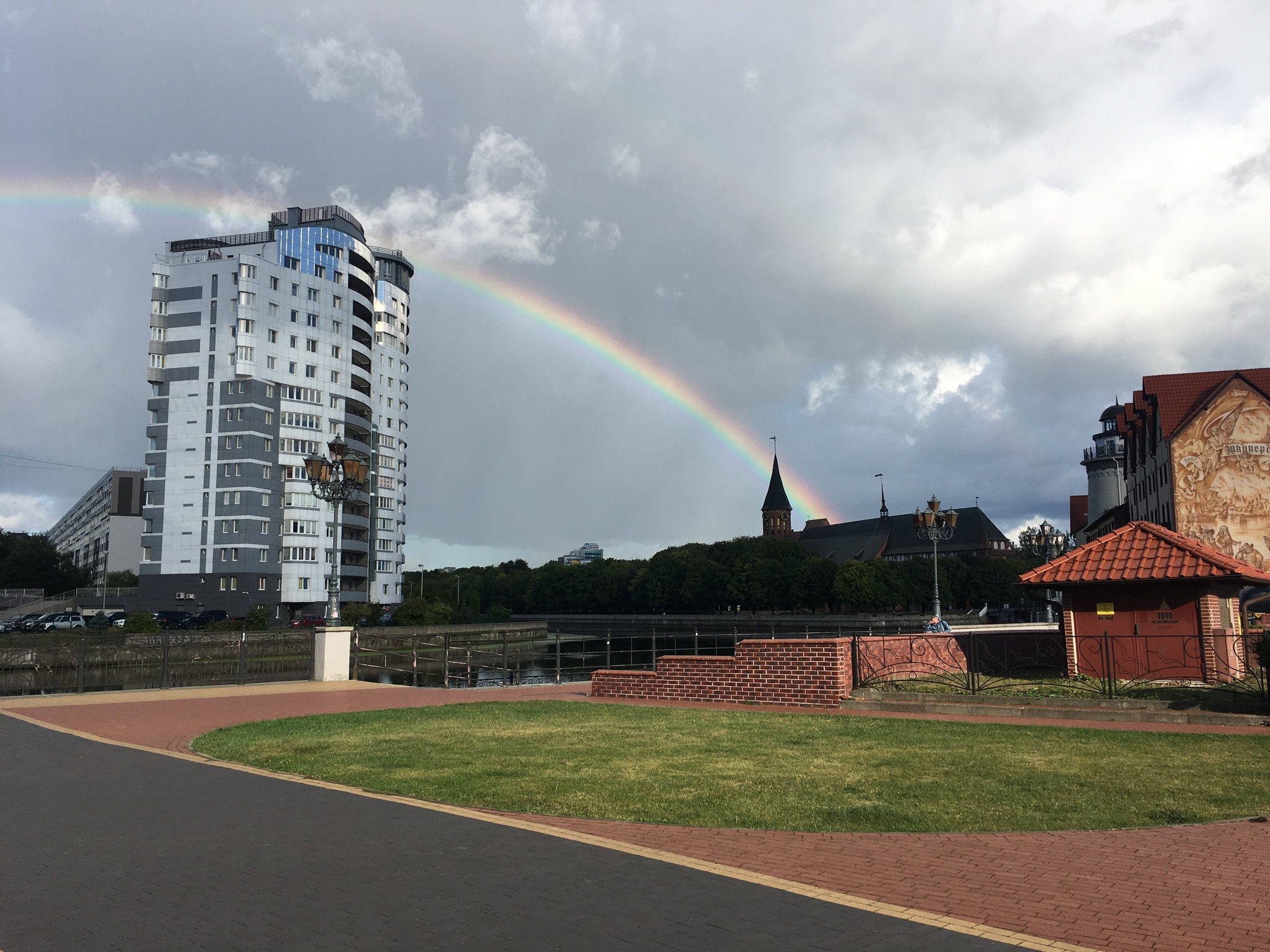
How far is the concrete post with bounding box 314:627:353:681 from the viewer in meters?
22.5

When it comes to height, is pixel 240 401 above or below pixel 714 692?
above

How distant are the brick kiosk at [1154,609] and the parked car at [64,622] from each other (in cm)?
5537

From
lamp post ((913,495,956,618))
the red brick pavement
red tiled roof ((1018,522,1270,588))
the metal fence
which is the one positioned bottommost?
the metal fence

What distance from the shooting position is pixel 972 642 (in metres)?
20.1

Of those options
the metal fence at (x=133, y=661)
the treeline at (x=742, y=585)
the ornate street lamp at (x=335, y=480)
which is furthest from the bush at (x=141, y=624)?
the treeline at (x=742, y=585)

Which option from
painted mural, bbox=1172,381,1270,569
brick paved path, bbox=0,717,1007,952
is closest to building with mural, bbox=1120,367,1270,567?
painted mural, bbox=1172,381,1270,569

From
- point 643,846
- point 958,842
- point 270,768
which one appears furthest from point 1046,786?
point 270,768

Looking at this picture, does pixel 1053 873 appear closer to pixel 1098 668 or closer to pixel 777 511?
pixel 1098 668

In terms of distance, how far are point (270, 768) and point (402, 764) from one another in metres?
1.49

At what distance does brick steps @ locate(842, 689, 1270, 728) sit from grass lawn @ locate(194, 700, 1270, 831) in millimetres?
1309

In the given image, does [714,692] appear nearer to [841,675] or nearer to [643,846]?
[841,675]

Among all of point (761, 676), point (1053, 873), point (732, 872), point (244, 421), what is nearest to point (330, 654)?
point (761, 676)

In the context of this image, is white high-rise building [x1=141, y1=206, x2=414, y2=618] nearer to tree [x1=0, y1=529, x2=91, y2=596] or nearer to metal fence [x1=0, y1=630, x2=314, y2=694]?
metal fence [x1=0, y1=630, x2=314, y2=694]

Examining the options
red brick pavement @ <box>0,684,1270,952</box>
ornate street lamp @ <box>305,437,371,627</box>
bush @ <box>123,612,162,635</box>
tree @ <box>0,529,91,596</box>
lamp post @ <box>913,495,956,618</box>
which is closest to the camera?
red brick pavement @ <box>0,684,1270,952</box>
